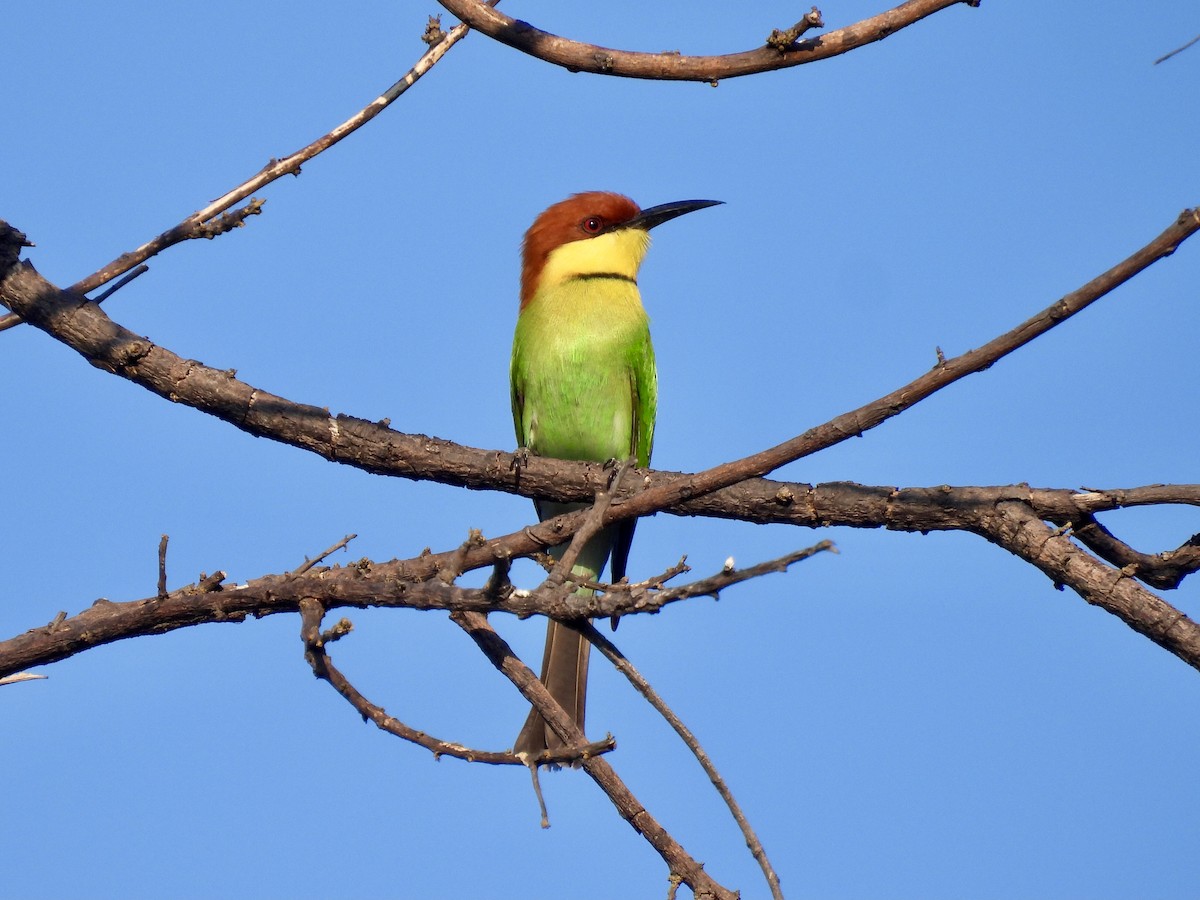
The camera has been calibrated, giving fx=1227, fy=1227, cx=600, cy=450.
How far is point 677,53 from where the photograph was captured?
9.51ft

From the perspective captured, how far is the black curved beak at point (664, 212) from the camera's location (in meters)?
6.34

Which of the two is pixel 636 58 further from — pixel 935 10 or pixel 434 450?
pixel 434 450

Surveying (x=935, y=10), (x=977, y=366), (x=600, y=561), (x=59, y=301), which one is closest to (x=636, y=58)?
(x=935, y=10)

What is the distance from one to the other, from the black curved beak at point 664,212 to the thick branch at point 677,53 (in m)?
3.34

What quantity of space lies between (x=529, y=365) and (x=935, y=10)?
328 cm

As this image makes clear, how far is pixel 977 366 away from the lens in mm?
2551

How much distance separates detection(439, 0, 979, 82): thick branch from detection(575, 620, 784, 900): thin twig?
1.32 metres

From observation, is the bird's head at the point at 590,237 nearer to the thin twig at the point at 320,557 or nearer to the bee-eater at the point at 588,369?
the bee-eater at the point at 588,369

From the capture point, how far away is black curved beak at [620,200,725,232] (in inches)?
250

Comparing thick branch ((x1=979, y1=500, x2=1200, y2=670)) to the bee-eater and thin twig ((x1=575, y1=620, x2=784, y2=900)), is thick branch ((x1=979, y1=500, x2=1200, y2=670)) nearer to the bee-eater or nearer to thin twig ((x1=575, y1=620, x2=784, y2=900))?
thin twig ((x1=575, y1=620, x2=784, y2=900))

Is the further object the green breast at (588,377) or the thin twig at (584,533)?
the green breast at (588,377)

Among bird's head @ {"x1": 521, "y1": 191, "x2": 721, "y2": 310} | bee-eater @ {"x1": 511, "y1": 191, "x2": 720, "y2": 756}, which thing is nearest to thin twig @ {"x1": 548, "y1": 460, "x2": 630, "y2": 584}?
bee-eater @ {"x1": 511, "y1": 191, "x2": 720, "y2": 756}

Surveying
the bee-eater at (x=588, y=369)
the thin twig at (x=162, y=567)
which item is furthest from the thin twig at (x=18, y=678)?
the bee-eater at (x=588, y=369)

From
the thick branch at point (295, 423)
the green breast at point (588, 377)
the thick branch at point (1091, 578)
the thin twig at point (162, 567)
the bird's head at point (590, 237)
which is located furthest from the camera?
the bird's head at point (590, 237)
